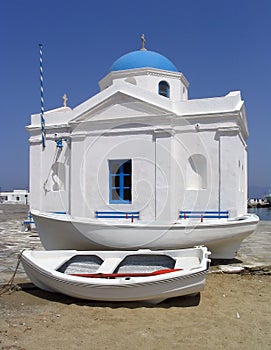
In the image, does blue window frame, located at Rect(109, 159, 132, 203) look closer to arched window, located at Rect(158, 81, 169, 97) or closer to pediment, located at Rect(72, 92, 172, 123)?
pediment, located at Rect(72, 92, 172, 123)

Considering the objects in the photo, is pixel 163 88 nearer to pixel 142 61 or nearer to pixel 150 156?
pixel 142 61

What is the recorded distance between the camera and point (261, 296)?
6973mm

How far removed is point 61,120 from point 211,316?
33.1 feet

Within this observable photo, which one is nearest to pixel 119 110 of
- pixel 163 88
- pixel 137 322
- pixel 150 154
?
pixel 150 154

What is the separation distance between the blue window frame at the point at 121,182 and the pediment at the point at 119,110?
157cm

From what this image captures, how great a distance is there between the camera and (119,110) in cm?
1266

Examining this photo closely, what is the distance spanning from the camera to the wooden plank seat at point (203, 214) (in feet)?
37.9

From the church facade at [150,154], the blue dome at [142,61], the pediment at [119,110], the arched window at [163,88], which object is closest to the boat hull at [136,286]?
the church facade at [150,154]

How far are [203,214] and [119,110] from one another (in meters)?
4.47

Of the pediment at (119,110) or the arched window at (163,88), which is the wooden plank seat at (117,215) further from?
the arched window at (163,88)

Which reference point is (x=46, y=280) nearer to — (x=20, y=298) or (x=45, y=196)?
(x=20, y=298)

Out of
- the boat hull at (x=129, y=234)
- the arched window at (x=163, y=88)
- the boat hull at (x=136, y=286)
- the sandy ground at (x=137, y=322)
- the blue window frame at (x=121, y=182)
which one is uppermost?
the arched window at (x=163, y=88)

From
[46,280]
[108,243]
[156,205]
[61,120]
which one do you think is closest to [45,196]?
[61,120]

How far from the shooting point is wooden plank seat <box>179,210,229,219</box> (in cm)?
1154
